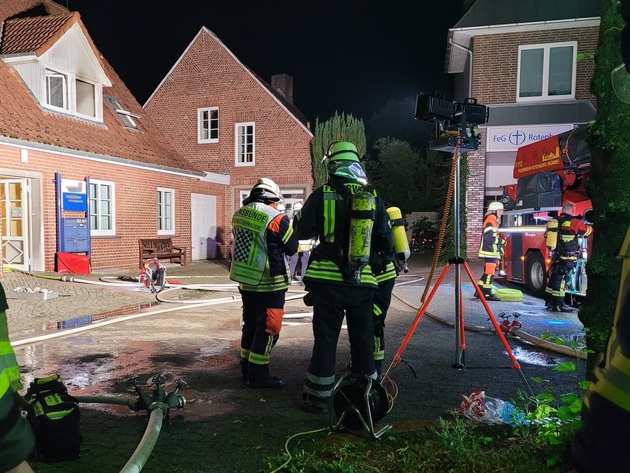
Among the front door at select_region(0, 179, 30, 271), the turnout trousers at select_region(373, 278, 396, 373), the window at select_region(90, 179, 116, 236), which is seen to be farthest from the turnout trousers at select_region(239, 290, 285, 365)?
the window at select_region(90, 179, 116, 236)

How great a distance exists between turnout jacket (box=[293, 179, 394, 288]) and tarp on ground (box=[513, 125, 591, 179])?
5610 mm

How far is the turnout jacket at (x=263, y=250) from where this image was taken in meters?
4.57

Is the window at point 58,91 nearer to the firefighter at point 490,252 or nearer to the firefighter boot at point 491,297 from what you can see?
the firefighter at point 490,252

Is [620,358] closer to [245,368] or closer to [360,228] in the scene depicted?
[360,228]

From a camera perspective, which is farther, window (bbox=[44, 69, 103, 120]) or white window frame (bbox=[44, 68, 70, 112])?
window (bbox=[44, 69, 103, 120])

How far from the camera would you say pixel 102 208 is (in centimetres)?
1380

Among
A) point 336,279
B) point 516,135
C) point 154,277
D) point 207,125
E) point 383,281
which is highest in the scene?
point 207,125

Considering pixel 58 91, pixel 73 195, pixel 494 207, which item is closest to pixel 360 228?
pixel 494 207

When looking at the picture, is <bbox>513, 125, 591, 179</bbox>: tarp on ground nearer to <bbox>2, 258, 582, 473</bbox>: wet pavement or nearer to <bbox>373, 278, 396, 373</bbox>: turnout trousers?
<bbox>2, 258, 582, 473</bbox>: wet pavement

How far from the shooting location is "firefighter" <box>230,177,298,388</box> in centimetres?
454

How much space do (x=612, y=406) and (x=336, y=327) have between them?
2.89 m

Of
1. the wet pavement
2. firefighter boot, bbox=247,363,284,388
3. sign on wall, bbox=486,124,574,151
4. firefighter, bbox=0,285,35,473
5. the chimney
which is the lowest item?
the wet pavement

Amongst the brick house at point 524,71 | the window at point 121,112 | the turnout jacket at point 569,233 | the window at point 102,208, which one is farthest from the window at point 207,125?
the turnout jacket at point 569,233

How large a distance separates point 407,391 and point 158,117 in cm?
1977
